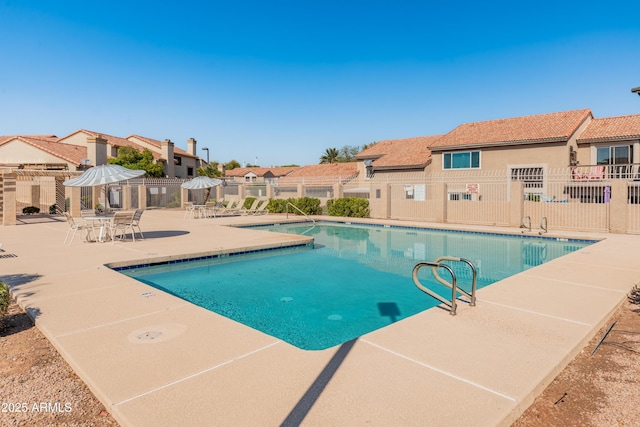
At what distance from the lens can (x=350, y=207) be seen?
22.7 meters

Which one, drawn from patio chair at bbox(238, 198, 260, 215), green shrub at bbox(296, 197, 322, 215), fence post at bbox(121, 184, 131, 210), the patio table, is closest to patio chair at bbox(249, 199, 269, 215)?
patio chair at bbox(238, 198, 260, 215)

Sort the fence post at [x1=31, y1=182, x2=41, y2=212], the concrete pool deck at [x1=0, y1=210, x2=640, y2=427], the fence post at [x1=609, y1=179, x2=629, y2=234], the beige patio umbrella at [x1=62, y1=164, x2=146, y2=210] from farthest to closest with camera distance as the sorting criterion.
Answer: the fence post at [x1=31, y1=182, x2=41, y2=212] < the fence post at [x1=609, y1=179, x2=629, y2=234] < the beige patio umbrella at [x1=62, y1=164, x2=146, y2=210] < the concrete pool deck at [x1=0, y1=210, x2=640, y2=427]

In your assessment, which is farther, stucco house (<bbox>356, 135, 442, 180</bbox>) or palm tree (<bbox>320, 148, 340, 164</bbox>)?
palm tree (<bbox>320, 148, 340, 164</bbox>)

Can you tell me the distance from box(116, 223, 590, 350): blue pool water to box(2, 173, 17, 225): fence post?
12.8m

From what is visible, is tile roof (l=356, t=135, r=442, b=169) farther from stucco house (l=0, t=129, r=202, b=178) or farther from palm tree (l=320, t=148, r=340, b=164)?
palm tree (l=320, t=148, r=340, b=164)

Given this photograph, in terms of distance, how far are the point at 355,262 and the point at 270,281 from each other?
10.0 feet

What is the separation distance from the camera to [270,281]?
337 inches

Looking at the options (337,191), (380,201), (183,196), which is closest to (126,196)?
(183,196)

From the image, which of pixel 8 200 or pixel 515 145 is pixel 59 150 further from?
pixel 515 145

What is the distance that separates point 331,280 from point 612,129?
24.2m

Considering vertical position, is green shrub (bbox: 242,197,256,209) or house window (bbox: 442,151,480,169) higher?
house window (bbox: 442,151,480,169)

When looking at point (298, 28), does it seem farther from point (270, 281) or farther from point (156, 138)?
point (156, 138)

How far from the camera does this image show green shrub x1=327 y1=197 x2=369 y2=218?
22.4m

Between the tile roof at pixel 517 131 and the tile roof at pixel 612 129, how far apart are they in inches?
34.5
